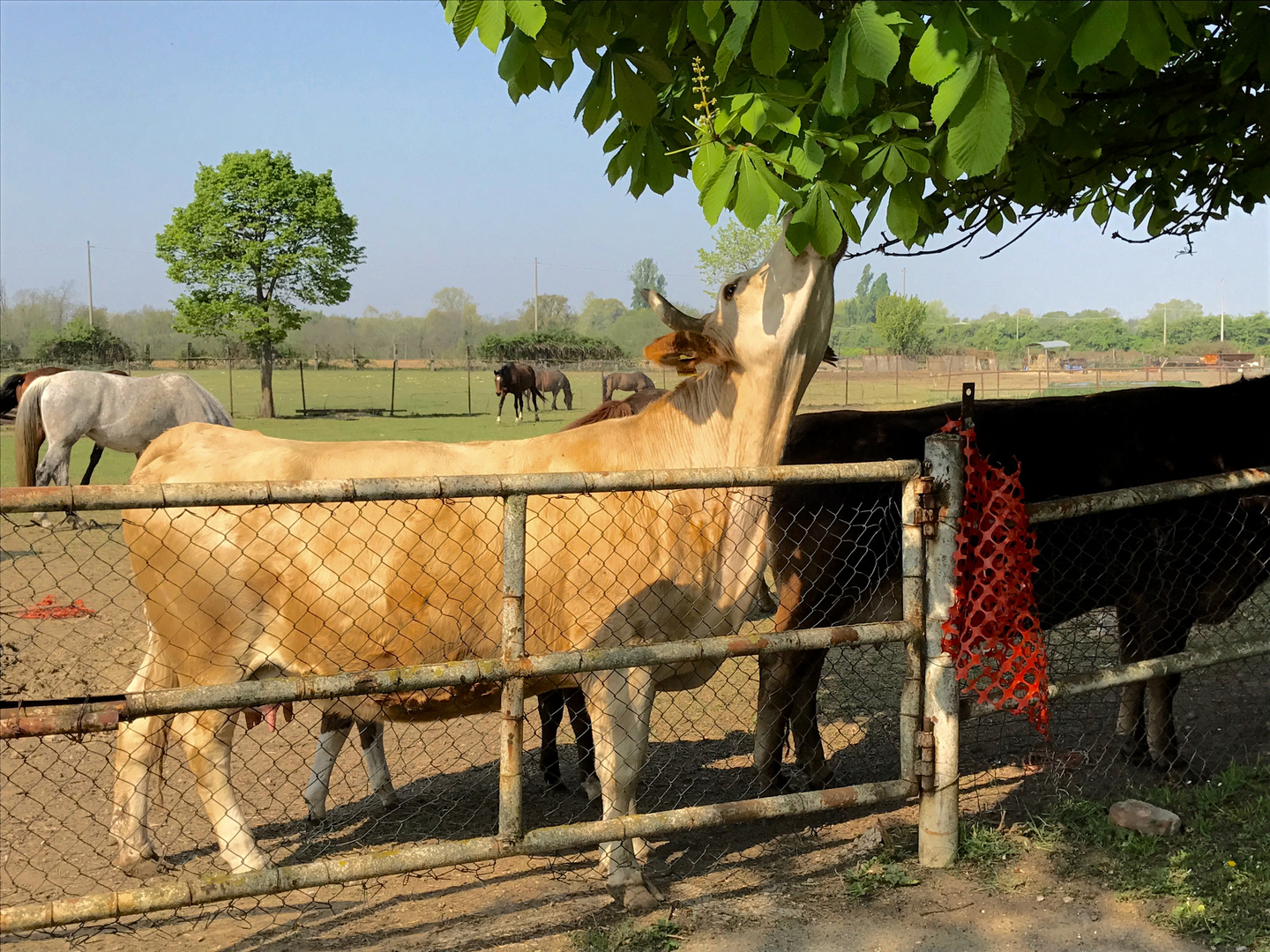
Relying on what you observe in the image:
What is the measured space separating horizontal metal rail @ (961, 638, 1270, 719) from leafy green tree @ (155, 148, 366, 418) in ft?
114

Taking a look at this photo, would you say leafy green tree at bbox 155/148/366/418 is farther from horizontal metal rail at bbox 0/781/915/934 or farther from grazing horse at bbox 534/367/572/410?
horizontal metal rail at bbox 0/781/915/934

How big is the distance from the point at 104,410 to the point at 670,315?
12459mm

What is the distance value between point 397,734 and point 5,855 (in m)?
2.06

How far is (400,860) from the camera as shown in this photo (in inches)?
125

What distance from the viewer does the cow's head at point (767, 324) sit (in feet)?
12.5

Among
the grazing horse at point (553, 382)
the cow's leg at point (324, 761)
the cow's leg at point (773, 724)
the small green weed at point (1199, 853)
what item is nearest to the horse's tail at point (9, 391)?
the cow's leg at point (324, 761)

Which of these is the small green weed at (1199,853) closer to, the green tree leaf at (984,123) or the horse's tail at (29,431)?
the green tree leaf at (984,123)

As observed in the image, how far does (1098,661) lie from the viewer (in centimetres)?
662

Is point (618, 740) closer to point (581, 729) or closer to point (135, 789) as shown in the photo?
point (581, 729)

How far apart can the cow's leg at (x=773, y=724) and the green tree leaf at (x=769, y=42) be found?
2.93 m

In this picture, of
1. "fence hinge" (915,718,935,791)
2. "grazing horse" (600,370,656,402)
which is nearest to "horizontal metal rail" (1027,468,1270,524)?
"fence hinge" (915,718,935,791)

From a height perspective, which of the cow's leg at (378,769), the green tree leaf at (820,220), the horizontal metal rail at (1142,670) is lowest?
the cow's leg at (378,769)

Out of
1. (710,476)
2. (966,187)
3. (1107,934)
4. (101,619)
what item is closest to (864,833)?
(1107,934)

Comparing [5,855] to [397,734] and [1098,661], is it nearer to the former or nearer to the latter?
[397,734]
